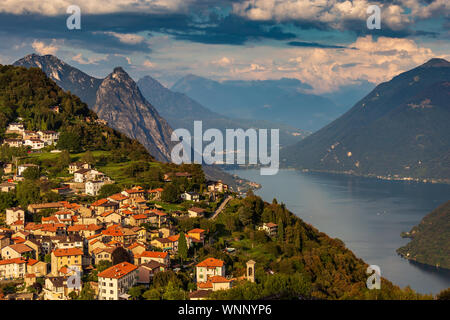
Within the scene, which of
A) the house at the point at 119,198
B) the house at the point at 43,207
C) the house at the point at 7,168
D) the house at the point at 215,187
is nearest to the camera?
the house at the point at 43,207

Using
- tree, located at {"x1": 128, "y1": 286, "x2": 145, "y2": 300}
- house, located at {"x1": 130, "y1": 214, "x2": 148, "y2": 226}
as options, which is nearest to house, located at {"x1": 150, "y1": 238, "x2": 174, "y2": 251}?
house, located at {"x1": 130, "y1": 214, "x2": 148, "y2": 226}

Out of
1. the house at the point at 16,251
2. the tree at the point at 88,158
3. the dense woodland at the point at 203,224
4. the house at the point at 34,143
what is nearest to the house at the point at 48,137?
the house at the point at 34,143

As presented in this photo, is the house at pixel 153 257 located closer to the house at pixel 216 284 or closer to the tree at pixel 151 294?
the house at pixel 216 284

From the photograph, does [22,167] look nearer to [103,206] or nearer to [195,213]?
[103,206]

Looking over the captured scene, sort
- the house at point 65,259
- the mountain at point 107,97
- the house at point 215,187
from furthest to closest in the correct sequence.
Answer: the mountain at point 107,97 → the house at point 215,187 → the house at point 65,259

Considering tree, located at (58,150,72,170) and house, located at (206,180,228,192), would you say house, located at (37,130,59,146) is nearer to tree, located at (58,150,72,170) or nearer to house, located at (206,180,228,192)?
tree, located at (58,150,72,170)

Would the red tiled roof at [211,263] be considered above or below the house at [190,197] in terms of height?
below

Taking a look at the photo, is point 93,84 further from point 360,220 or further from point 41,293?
point 41,293
